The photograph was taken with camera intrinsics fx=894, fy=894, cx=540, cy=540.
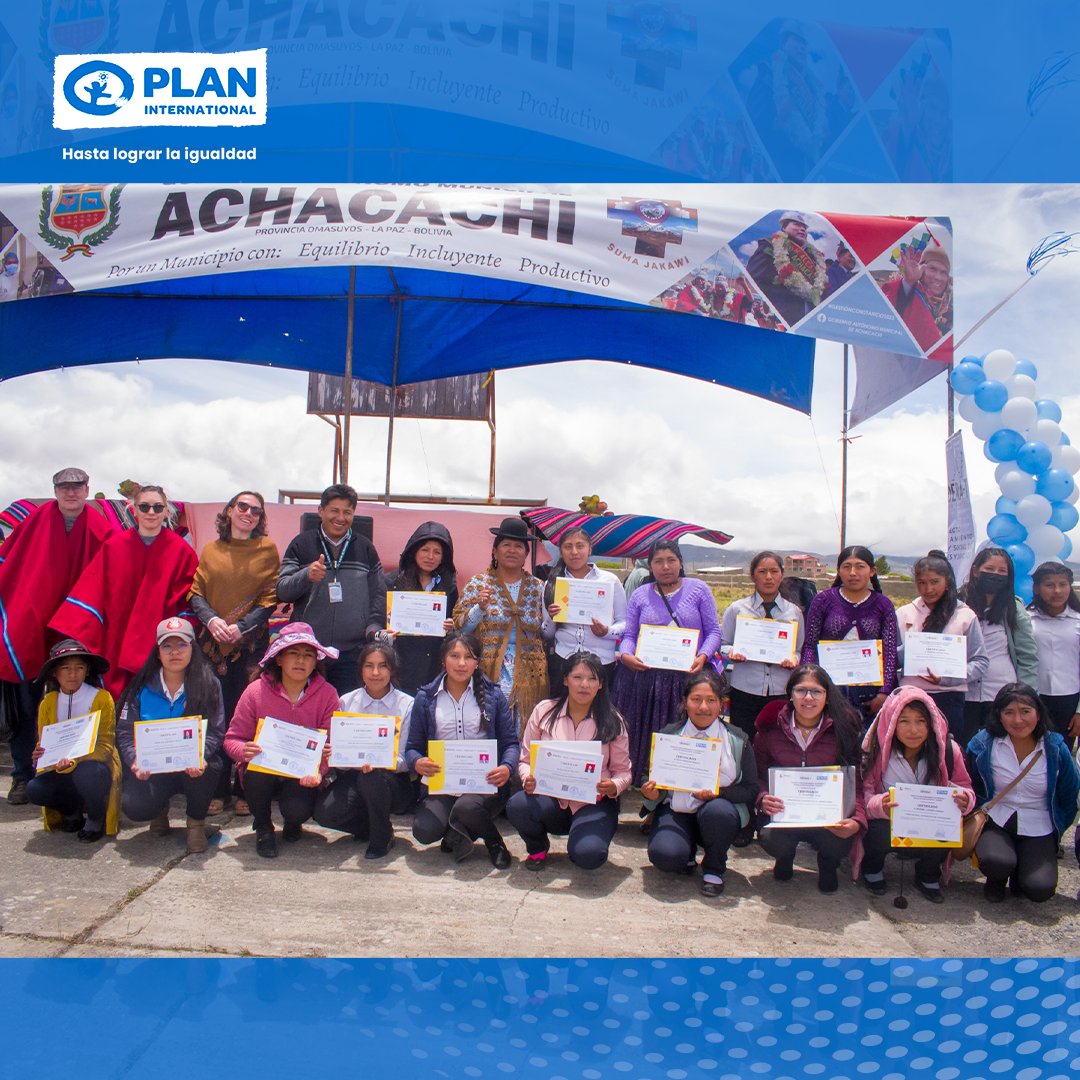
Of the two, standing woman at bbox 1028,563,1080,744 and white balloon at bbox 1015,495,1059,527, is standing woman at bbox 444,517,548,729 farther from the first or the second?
white balloon at bbox 1015,495,1059,527

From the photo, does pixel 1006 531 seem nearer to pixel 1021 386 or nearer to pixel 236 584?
pixel 1021 386

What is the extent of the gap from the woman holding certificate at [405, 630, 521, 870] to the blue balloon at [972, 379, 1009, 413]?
17.0 feet

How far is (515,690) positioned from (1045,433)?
17.3 ft

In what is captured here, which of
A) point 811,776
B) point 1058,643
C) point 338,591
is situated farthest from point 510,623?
point 1058,643

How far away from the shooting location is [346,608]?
5.14m

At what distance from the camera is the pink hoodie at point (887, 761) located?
4.21m

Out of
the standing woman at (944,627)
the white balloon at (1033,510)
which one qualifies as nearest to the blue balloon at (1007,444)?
the white balloon at (1033,510)

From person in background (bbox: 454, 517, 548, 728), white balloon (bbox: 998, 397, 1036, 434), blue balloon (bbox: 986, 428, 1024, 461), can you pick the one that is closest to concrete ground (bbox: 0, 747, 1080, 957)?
person in background (bbox: 454, 517, 548, 728)

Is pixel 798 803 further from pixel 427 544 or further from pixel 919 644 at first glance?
pixel 427 544

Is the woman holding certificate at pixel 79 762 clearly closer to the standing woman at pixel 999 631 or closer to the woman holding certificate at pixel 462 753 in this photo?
the woman holding certificate at pixel 462 753

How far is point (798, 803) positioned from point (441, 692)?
1.86 metres

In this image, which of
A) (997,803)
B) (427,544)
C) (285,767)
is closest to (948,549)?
(997,803)

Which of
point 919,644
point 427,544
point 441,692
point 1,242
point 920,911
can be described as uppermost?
point 1,242

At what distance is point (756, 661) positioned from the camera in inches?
196
